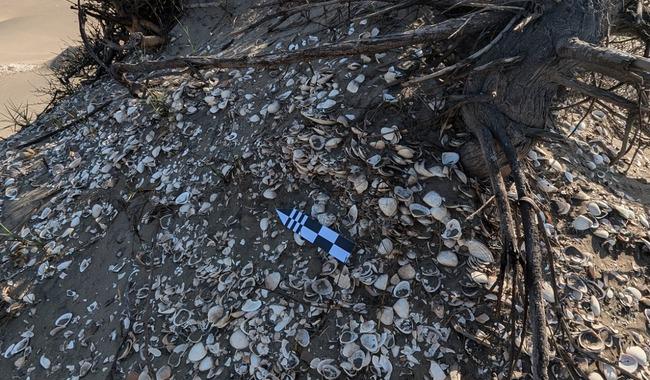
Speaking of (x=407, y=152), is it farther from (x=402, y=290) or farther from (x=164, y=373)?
(x=164, y=373)

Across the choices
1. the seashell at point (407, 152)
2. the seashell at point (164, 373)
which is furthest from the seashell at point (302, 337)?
the seashell at point (407, 152)

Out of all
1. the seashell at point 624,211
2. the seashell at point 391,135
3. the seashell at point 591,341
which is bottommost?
the seashell at point 591,341

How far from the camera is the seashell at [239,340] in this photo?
1931 mm

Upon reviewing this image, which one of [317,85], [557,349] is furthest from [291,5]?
[557,349]

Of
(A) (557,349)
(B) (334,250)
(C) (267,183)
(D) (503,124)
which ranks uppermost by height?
(D) (503,124)

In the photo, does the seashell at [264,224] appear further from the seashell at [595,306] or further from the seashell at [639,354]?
the seashell at [639,354]

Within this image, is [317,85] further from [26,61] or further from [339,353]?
[26,61]

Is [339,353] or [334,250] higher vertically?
[334,250]

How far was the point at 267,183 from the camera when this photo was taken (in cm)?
229

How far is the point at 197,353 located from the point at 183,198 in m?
0.87

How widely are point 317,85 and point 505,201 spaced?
1259mm

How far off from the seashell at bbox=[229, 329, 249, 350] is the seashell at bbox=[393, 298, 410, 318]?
0.67m

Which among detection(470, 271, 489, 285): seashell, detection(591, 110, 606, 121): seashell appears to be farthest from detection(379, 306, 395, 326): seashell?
detection(591, 110, 606, 121): seashell

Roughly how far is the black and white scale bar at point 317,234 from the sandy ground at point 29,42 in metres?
6.10
